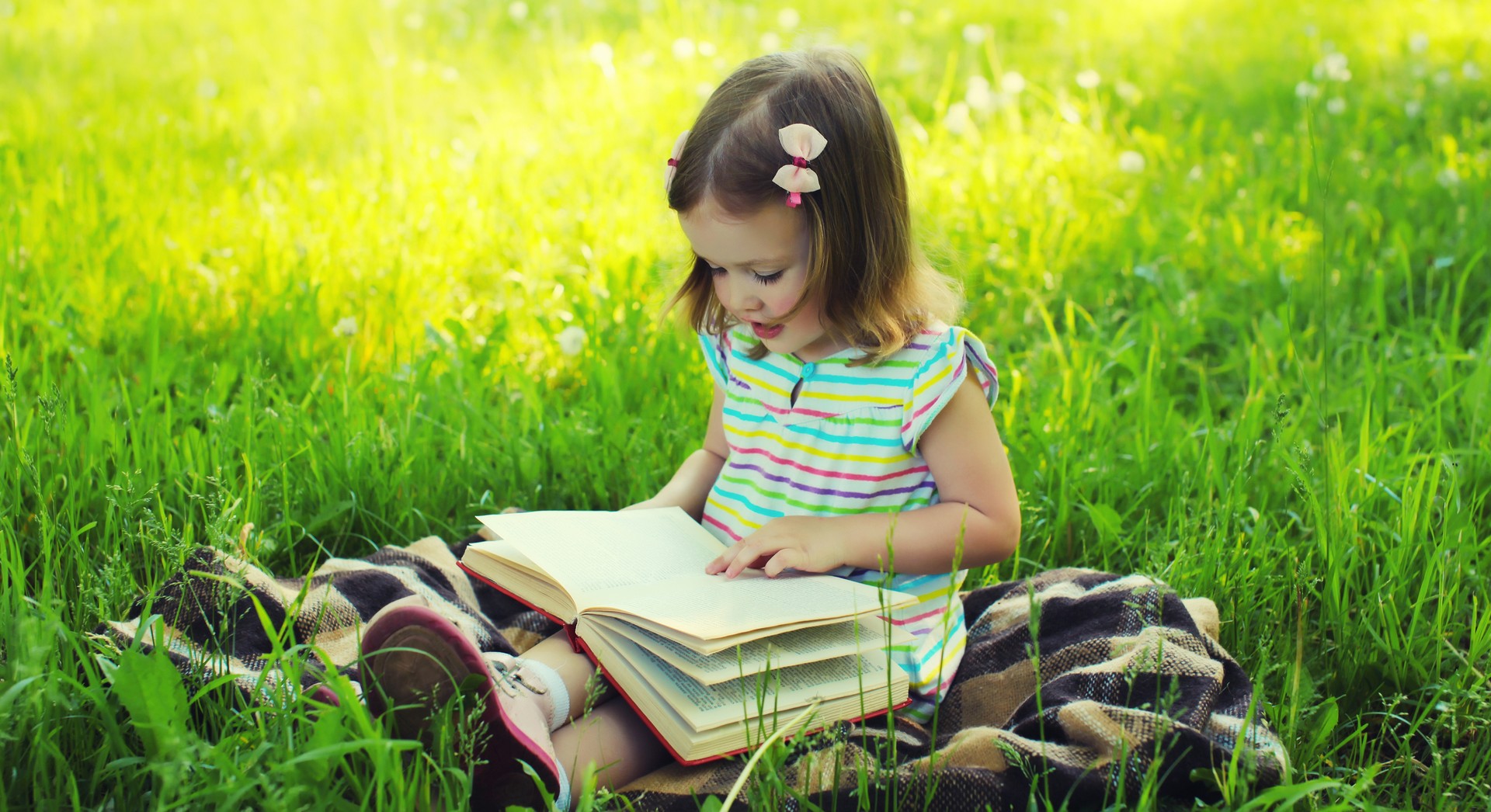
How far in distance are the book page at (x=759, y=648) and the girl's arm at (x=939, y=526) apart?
123 millimetres

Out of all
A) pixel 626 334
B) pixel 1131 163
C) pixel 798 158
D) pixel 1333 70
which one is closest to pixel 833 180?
pixel 798 158

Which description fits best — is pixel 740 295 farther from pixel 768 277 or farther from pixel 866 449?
pixel 866 449

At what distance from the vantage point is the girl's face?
165cm

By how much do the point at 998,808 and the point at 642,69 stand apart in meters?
4.13

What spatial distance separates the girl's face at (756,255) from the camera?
1.65 metres

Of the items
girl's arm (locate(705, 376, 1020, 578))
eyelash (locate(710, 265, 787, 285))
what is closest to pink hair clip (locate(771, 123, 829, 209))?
eyelash (locate(710, 265, 787, 285))

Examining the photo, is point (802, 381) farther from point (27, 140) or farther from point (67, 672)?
point (27, 140)

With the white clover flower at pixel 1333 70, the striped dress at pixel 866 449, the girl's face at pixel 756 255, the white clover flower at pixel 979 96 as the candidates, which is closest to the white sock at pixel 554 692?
the striped dress at pixel 866 449

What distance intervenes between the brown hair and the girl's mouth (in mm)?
46

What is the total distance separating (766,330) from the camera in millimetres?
1763

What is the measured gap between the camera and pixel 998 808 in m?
1.36

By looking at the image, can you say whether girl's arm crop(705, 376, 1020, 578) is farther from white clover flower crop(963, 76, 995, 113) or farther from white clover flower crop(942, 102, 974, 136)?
white clover flower crop(963, 76, 995, 113)

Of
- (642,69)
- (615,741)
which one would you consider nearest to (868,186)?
(615,741)

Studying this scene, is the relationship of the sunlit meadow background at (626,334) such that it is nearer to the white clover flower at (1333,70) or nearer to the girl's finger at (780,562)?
the white clover flower at (1333,70)
